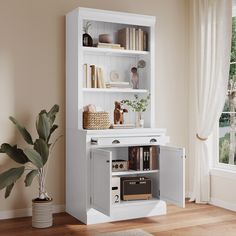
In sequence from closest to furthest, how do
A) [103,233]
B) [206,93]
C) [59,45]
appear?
[103,233] → [59,45] → [206,93]

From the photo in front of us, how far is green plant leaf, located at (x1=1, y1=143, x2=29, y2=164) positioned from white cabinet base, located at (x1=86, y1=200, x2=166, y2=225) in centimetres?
84

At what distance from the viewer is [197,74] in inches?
211

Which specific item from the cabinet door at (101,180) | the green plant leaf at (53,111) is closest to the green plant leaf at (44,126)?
the green plant leaf at (53,111)

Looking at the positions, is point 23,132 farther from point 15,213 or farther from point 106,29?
point 106,29

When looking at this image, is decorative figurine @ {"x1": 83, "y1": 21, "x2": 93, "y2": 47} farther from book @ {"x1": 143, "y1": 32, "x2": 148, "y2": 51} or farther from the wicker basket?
the wicker basket

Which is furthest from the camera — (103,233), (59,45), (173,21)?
(173,21)

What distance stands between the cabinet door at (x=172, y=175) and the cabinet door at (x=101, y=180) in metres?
0.79

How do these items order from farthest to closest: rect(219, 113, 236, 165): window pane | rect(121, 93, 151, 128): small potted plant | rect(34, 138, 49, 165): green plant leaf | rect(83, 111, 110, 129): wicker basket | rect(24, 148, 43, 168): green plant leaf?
rect(219, 113, 236, 165): window pane → rect(121, 93, 151, 128): small potted plant → rect(83, 111, 110, 129): wicker basket → rect(34, 138, 49, 165): green plant leaf → rect(24, 148, 43, 168): green plant leaf

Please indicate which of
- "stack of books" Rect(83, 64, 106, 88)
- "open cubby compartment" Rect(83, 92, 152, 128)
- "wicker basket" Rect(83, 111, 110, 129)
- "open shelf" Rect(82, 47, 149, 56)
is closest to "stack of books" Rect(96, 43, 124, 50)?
"open shelf" Rect(82, 47, 149, 56)

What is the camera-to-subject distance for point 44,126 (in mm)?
4230

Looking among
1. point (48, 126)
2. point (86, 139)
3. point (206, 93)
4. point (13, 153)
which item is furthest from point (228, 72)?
point (13, 153)

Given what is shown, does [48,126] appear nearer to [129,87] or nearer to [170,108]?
[129,87]

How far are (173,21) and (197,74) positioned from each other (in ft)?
2.45

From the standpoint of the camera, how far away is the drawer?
4371 mm
